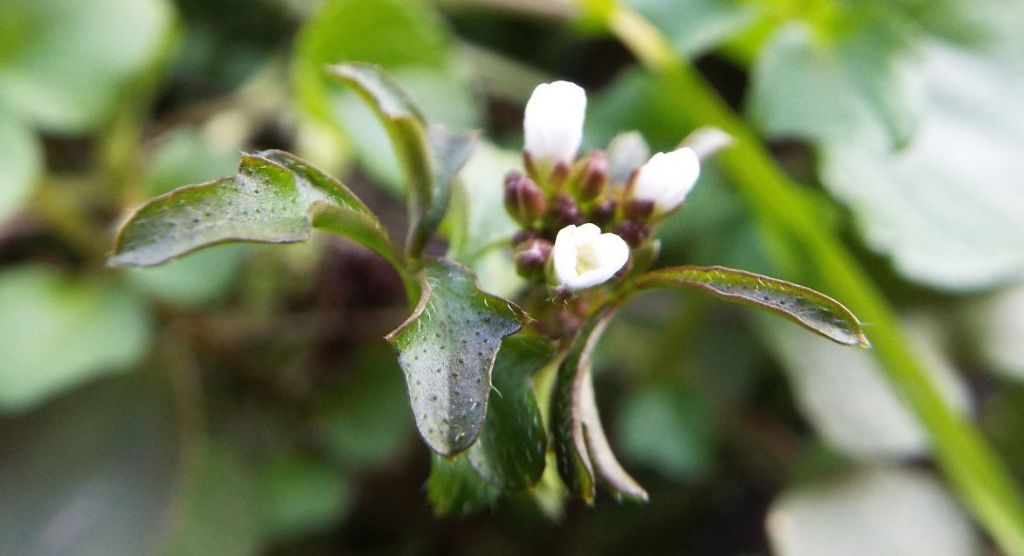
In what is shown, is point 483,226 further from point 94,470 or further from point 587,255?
point 94,470

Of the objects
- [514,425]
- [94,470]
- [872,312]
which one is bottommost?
[94,470]

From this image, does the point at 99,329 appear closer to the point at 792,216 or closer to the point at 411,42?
the point at 411,42

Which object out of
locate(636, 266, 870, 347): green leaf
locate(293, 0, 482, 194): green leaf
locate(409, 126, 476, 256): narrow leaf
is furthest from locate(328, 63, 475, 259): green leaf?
locate(293, 0, 482, 194): green leaf

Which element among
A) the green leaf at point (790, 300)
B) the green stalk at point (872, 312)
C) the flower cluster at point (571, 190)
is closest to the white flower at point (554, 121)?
the flower cluster at point (571, 190)

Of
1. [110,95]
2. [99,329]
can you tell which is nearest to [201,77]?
[110,95]

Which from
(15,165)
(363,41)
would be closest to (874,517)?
(363,41)

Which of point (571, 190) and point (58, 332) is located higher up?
point (571, 190)
